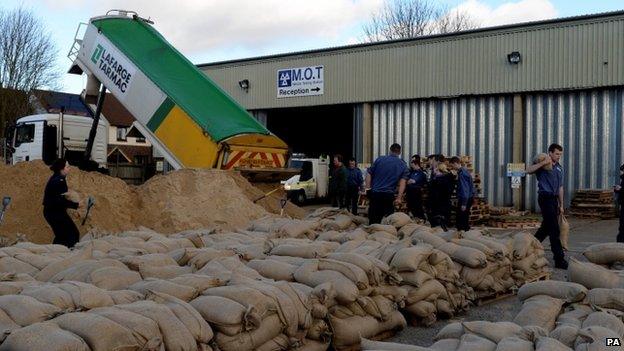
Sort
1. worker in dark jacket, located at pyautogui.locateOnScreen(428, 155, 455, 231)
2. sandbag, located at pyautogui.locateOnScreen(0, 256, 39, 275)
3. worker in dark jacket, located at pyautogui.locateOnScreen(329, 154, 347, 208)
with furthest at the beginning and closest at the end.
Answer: worker in dark jacket, located at pyautogui.locateOnScreen(329, 154, 347, 208), worker in dark jacket, located at pyautogui.locateOnScreen(428, 155, 455, 231), sandbag, located at pyautogui.locateOnScreen(0, 256, 39, 275)

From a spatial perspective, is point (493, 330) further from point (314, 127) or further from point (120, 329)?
point (314, 127)

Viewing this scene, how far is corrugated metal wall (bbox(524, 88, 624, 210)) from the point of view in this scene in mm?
19438

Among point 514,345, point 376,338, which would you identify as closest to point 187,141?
point 376,338

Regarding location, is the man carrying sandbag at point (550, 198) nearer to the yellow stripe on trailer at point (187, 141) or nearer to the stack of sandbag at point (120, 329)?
the yellow stripe on trailer at point (187, 141)

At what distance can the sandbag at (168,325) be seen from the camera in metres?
3.92

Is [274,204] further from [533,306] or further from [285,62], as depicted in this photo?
[285,62]

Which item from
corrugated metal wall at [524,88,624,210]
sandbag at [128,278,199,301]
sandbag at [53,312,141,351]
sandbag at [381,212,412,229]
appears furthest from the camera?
corrugated metal wall at [524,88,624,210]

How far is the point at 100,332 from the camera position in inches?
144

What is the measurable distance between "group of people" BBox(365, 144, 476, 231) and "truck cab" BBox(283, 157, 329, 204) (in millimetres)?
Answer: 8505

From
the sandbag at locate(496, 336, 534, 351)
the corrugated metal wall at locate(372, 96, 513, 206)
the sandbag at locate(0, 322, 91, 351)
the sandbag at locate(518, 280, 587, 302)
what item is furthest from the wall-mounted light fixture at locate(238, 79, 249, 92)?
the sandbag at locate(496, 336, 534, 351)

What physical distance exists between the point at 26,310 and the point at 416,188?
37.8ft

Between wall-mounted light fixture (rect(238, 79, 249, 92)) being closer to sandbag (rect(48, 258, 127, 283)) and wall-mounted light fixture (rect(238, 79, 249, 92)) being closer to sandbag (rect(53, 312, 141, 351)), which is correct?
sandbag (rect(48, 258, 127, 283))

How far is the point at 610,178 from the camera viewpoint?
63.6 feet

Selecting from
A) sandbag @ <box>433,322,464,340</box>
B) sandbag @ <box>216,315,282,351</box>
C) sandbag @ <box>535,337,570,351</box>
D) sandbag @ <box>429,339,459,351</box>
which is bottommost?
sandbag @ <box>216,315,282,351</box>
